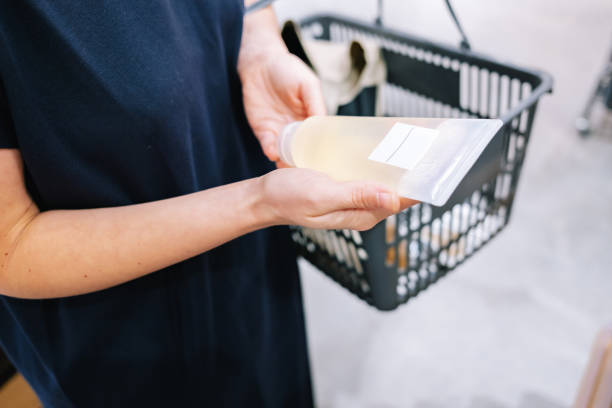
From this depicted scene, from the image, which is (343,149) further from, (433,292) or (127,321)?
(433,292)

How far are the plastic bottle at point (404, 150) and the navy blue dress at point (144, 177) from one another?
0.16 meters

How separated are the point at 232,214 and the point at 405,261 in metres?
0.30

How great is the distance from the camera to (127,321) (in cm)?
64

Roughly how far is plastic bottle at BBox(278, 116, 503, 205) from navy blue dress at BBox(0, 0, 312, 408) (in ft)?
0.51

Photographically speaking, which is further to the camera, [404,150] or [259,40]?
[259,40]

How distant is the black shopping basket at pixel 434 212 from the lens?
61cm

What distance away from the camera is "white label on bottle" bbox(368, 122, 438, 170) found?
0.48 m

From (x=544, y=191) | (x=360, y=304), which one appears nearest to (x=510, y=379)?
(x=360, y=304)

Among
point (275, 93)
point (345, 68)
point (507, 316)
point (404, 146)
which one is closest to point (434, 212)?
point (404, 146)

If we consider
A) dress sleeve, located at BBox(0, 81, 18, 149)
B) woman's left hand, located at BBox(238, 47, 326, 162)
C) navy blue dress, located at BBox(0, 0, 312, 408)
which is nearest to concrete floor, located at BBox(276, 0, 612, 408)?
navy blue dress, located at BBox(0, 0, 312, 408)

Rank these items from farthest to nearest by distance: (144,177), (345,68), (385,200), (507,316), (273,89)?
(507,316) < (345,68) < (273,89) < (144,177) < (385,200)

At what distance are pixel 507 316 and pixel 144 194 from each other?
1.00 metres

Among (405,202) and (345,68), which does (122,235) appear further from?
(345,68)

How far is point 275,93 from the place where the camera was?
681mm
